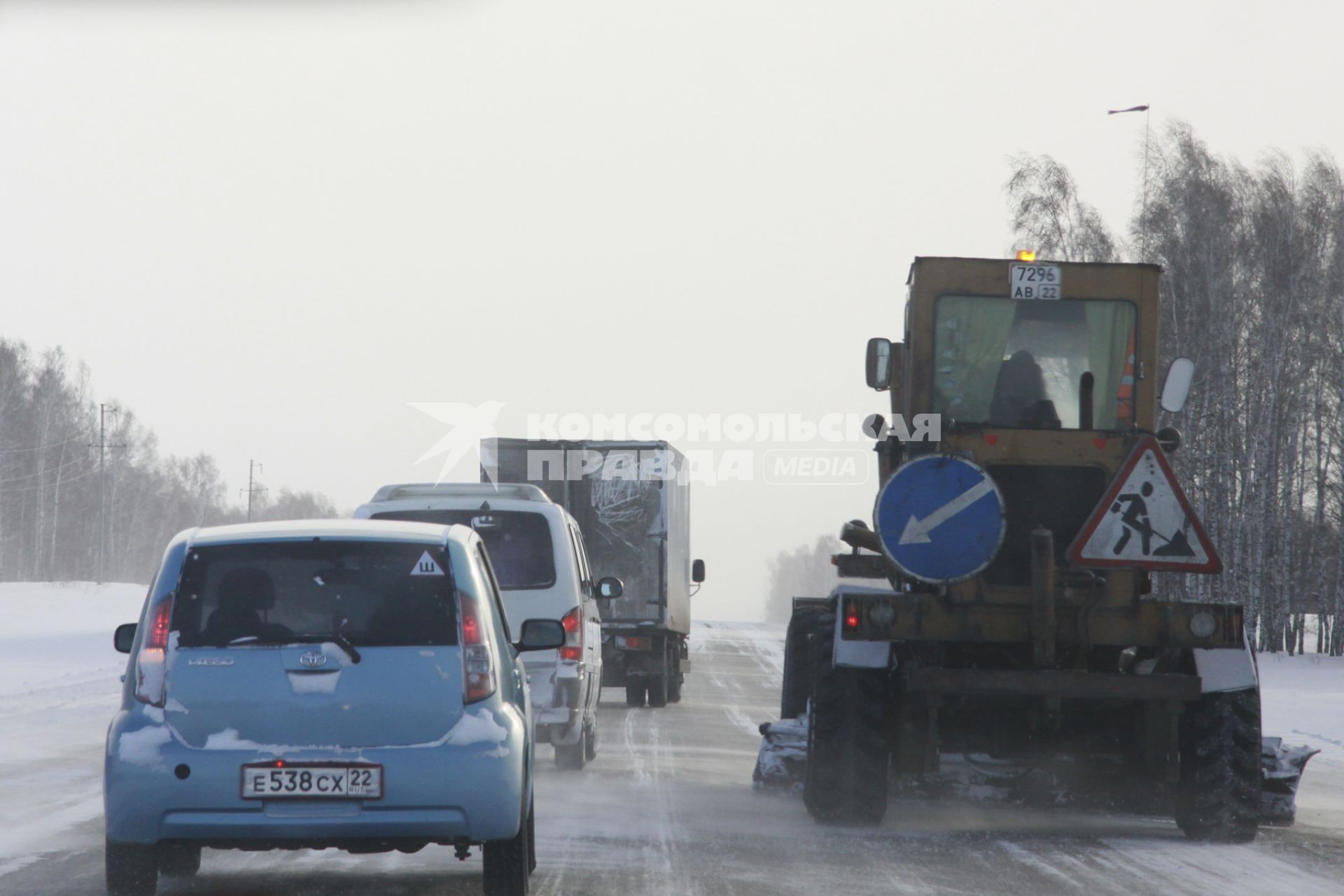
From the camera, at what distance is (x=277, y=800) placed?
6246mm

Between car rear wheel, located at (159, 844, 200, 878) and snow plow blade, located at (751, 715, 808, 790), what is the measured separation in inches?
183

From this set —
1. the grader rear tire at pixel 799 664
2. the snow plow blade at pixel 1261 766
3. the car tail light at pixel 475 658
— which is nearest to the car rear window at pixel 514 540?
the grader rear tire at pixel 799 664

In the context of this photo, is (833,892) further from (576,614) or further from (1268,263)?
(1268,263)

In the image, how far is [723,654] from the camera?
41781 millimetres

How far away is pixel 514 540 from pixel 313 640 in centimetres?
640

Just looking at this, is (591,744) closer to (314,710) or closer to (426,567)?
(426,567)

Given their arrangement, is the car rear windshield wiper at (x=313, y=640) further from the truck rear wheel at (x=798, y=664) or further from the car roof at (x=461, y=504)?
the truck rear wheel at (x=798, y=664)

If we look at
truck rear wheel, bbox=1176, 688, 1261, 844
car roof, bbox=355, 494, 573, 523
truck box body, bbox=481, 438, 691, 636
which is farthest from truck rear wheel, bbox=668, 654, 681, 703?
truck rear wheel, bbox=1176, 688, 1261, 844

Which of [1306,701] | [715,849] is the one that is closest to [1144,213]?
[1306,701]

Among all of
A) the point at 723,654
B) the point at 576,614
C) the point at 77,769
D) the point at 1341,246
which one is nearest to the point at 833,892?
the point at 576,614

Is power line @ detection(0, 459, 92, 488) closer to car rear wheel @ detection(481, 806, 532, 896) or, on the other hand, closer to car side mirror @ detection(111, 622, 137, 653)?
car side mirror @ detection(111, 622, 137, 653)

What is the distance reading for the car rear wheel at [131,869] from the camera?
651 cm

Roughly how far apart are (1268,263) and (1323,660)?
34.1 feet

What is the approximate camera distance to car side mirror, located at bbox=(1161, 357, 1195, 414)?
9344 millimetres
